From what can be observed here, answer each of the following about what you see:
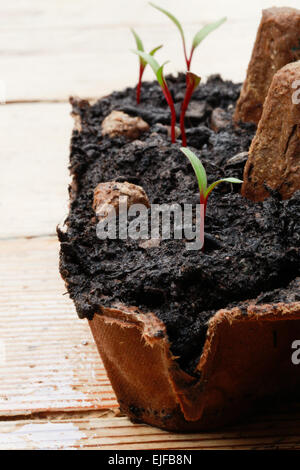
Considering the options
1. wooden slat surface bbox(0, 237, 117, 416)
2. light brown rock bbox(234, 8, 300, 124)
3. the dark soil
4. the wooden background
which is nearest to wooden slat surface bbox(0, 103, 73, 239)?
the wooden background

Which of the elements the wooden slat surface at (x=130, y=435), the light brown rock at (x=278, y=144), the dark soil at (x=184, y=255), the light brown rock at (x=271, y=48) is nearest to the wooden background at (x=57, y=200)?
the wooden slat surface at (x=130, y=435)

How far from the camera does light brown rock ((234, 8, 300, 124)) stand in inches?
37.0

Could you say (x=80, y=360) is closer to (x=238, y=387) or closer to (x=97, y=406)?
(x=97, y=406)

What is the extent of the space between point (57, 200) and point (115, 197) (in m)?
0.55

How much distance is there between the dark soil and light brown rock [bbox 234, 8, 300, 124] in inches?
3.4

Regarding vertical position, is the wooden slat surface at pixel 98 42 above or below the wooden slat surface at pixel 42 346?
above

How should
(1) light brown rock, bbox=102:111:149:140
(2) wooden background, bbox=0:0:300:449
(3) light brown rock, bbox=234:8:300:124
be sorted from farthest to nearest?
(1) light brown rock, bbox=102:111:149:140, (3) light brown rock, bbox=234:8:300:124, (2) wooden background, bbox=0:0:300:449

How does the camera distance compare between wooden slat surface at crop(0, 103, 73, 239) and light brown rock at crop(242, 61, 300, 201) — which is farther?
wooden slat surface at crop(0, 103, 73, 239)

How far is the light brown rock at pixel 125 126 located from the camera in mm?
1108

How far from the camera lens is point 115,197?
34.5 inches

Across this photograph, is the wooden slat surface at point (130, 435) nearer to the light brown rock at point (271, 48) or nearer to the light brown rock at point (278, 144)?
the light brown rock at point (278, 144)

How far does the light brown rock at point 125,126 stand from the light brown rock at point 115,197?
0.22 m

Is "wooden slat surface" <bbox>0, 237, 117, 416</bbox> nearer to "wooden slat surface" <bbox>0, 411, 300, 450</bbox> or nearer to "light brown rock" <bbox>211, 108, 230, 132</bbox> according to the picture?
"wooden slat surface" <bbox>0, 411, 300, 450</bbox>

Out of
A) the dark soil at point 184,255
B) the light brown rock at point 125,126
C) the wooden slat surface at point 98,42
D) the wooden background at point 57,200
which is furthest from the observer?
the wooden slat surface at point 98,42
